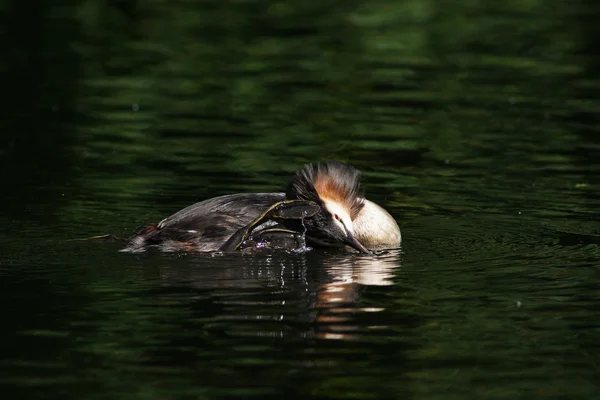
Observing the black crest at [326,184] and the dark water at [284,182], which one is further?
the black crest at [326,184]

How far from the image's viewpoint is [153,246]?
9.77 meters

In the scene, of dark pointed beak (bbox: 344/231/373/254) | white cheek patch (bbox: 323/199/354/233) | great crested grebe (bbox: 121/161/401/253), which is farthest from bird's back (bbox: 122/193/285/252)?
dark pointed beak (bbox: 344/231/373/254)

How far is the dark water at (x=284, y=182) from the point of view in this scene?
7273 millimetres

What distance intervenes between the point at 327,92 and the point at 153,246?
8523 millimetres

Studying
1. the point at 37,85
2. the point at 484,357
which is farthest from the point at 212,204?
the point at 37,85

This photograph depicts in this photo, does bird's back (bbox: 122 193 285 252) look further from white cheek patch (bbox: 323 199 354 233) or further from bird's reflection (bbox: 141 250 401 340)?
white cheek patch (bbox: 323 199 354 233)

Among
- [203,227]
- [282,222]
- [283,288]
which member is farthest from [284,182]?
[283,288]

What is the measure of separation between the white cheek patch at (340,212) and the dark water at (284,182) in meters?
0.23

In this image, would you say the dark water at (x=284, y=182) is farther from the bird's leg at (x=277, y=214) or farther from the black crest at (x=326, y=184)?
the black crest at (x=326, y=184)

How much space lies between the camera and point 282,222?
9.84 meters

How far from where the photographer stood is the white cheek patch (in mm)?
9875

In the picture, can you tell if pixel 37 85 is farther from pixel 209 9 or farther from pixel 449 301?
pixel 449 301

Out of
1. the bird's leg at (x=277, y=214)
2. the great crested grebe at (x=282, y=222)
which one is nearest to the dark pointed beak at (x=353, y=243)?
the great crested grebe at (x=282, y=222)

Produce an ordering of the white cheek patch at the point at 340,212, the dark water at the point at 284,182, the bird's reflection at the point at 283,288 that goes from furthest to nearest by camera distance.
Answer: the white cheek patch at the point at 340,212 < the bird's reflection at the point at 283,288 < the dark water at the point at 284,182
